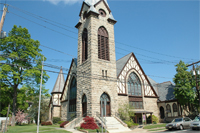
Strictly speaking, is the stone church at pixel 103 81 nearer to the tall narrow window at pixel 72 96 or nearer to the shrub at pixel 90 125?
the tall narrow window at pixel 72 96

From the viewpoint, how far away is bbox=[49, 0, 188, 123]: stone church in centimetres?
2331

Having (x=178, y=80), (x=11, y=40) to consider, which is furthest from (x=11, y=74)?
(x=178, y=80)

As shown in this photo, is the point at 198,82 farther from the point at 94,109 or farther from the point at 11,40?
the point at 11,40

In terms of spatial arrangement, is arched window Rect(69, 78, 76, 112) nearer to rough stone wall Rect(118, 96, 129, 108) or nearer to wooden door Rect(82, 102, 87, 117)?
wooden door Rect(82, 102, 87, 117)

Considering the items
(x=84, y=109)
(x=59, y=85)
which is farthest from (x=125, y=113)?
(x=59, y=85)

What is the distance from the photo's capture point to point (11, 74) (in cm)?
2556

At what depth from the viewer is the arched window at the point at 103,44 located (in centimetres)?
2544

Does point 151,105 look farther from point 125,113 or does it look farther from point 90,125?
point 90,125

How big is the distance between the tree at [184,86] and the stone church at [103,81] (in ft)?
5.43

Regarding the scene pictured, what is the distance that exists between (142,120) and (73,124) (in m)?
11.9

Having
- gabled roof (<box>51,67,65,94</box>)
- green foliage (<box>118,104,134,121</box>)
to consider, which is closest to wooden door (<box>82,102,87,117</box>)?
green foliage (<box>118,104,134,121</box>)

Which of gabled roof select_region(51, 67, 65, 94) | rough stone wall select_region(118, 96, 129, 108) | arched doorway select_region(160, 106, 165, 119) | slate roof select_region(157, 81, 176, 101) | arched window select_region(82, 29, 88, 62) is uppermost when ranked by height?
arched window select_region(82, 29, 88, 62)

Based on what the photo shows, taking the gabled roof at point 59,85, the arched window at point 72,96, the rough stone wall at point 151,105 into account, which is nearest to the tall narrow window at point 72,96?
the arched window at point 72,96

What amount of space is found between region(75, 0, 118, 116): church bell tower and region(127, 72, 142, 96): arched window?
4832mm
